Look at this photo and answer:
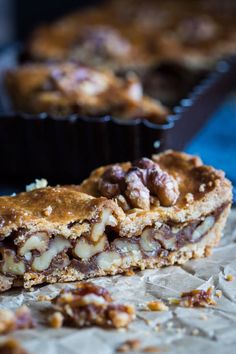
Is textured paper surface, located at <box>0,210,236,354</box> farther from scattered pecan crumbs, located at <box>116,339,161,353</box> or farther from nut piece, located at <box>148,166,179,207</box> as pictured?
nut piece, located at <box>148,166,179,207</box>

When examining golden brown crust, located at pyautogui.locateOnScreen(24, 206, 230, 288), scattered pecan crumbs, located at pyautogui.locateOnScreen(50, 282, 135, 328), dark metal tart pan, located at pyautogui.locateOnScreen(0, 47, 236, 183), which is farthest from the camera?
dark metal tart pan, located at pyautogui.locateOnScreen(0, 47, 236, 183)

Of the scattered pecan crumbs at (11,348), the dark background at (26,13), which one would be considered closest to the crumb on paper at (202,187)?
the scattered pecan crumbs at (11,348)

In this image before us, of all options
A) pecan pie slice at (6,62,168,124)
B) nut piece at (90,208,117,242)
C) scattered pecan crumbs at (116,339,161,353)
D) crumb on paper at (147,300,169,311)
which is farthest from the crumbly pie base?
pecan pie slice at (6,62,168,124)

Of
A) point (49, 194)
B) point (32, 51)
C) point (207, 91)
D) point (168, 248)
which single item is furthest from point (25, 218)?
point (32, 51)

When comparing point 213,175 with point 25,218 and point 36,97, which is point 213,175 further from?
point 36,97

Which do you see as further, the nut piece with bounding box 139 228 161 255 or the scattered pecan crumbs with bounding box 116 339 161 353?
the nut piece with bounding box 139 228 161 255

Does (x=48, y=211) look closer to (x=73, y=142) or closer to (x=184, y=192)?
(x=184, y=192)
